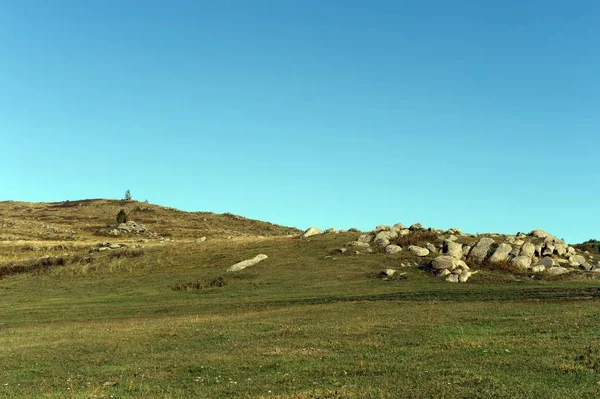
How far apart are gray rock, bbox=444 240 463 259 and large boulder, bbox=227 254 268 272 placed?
24221mm

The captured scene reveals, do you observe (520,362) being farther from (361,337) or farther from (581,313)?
(581,313)

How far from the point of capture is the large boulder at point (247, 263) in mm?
71188

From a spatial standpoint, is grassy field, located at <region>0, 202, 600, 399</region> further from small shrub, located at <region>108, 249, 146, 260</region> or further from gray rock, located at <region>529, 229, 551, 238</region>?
gray rock, located at <region>529, 229, 551, 238</region>

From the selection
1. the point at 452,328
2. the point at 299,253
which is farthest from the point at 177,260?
the point at 452,328

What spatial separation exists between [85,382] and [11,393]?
8.25 feet

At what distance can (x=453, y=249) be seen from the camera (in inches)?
2825

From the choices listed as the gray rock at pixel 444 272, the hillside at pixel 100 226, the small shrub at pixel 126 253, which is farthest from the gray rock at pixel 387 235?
the hillside at pixel 100 226

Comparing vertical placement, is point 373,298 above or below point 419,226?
below

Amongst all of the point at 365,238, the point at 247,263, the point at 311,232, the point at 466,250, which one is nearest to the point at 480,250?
the point at 466,250

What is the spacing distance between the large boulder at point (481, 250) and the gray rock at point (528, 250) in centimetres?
406

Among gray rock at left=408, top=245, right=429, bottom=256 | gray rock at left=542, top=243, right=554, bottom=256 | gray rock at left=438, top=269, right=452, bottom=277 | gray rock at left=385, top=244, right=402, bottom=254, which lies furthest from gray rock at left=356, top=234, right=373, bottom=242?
gray rock at left=542, top=243, right=554, bottom=256

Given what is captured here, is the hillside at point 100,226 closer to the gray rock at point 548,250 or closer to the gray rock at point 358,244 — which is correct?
the gray rock at point 358,244

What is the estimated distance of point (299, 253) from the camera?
3049 inches

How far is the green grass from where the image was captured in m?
19.0
